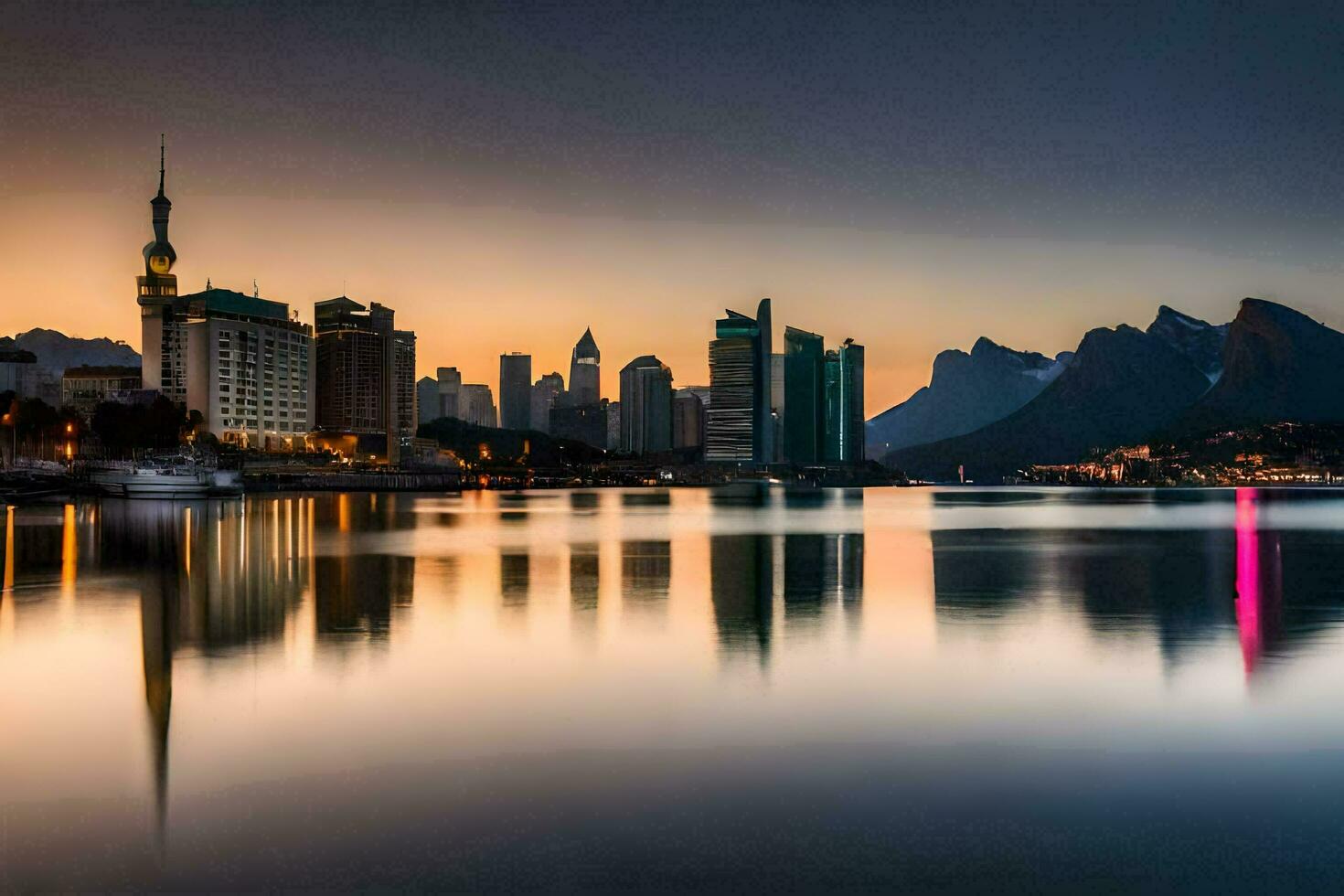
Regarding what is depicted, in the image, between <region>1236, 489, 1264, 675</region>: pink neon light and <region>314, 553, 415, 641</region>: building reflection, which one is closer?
<region>1236, 489, 1264, 675</region>: pink neon light

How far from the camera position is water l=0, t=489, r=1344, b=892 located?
923 cm

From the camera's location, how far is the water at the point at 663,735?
9227 mm

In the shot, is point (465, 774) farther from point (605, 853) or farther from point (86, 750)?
point (86, 750)

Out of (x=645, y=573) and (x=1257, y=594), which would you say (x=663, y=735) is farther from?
(x=645, y=573)

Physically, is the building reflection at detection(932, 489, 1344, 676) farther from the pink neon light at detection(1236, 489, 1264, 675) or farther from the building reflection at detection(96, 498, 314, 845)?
the building reflection at detection(96, 498, 314, 845)

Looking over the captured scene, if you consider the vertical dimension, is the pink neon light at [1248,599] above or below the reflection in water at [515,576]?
below

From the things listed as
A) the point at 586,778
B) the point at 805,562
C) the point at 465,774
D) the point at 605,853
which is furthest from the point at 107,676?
the point at 805,562

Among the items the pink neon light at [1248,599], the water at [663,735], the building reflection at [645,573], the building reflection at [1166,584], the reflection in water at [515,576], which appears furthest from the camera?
the building reflection at [645,573]

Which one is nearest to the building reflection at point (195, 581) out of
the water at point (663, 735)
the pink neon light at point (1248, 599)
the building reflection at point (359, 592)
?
the water at point (663, 735)

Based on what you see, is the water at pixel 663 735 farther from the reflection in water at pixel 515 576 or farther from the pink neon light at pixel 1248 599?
the reflection in water at pixel 515 576

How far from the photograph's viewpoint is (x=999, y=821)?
10188 mm

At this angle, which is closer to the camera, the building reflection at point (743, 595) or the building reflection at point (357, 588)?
the building reflection at point (743, 595)

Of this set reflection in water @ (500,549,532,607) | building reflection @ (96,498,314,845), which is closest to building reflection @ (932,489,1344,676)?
reflection in water @ (500,549,532,607)

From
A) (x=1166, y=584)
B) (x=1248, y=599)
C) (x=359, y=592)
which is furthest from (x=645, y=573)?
(x=1248, y=599)
